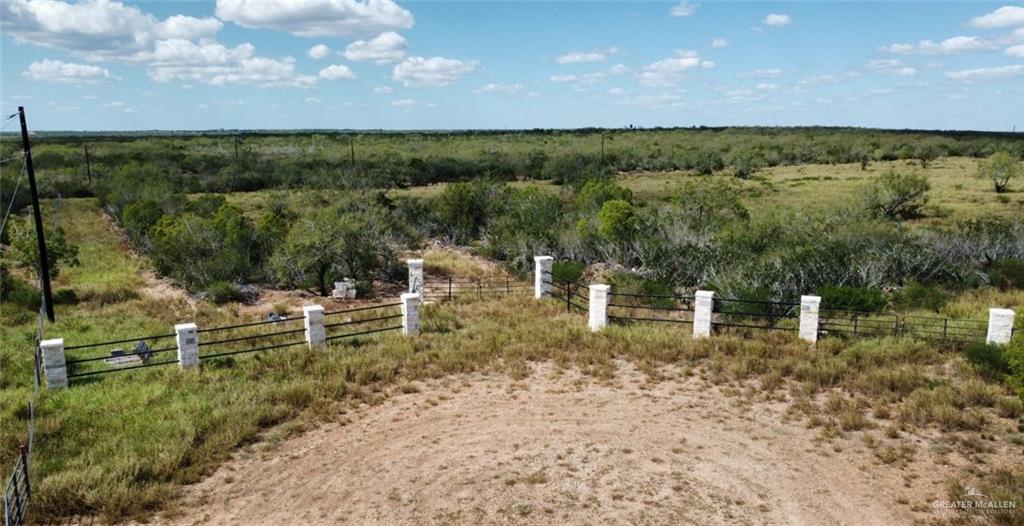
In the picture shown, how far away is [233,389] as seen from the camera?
40.8ft

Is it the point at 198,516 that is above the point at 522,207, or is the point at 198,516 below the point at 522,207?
below

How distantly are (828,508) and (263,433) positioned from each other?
28.1ft

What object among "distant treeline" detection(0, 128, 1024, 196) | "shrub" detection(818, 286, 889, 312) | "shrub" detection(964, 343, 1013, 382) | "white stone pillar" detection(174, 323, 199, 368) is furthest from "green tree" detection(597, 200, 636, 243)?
"distant treeline" detection(0, 128, 1024, 196)

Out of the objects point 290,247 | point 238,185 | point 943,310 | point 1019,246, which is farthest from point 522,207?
point 238,185

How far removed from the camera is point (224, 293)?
23562 mm

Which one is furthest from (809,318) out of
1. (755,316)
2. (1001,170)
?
(1001,170)

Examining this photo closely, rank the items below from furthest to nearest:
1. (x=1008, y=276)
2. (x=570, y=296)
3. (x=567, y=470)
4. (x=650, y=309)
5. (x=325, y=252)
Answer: (x=325, y=252) → (x=1008, y=276) → (x=570, y=296) → (x=650, y=309) → (x=567, y=470)

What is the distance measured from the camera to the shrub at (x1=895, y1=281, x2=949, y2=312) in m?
19.7

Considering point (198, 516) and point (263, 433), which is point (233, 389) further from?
point (198, 516)

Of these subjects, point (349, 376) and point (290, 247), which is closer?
point (349, 376)

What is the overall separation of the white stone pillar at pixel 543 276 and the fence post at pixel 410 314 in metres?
4.86

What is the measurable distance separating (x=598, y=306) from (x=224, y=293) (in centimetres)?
1453

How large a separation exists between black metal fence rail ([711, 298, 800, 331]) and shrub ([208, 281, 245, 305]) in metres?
16.7

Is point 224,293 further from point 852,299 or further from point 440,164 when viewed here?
point 440,164
